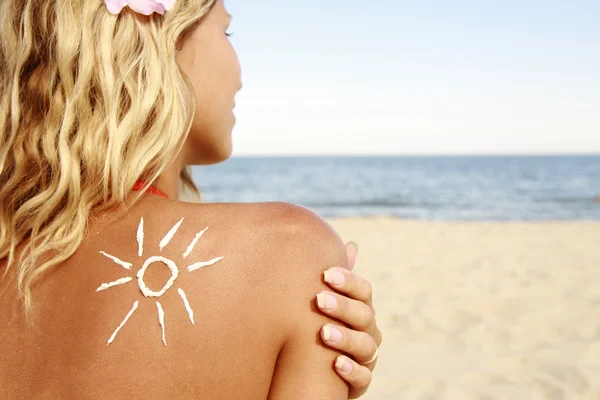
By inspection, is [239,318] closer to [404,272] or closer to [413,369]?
[413,369]

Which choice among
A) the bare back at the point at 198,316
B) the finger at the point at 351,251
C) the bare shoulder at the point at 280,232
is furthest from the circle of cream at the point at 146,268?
the finger at the point at 351,251

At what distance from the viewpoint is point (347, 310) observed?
1235 mm

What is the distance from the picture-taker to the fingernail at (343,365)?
3.90 ft

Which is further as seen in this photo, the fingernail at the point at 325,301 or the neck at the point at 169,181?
the neck at the point at 169,181

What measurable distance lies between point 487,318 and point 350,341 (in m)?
3.72

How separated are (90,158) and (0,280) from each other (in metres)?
0.36

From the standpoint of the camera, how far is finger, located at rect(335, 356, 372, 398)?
119 centimetres

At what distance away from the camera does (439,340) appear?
13.5 ft

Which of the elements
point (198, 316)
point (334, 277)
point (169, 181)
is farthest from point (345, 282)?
point (169, 181)

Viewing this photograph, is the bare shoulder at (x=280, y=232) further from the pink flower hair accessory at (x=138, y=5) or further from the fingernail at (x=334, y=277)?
the pink flower hair accessory at (x=138, y=5)

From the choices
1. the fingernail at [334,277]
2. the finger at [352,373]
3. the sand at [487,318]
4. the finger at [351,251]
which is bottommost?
the sand at [487,318]

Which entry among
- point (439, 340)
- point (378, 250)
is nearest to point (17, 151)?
point (439, 340)

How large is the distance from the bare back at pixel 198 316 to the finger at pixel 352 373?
0.7 inches

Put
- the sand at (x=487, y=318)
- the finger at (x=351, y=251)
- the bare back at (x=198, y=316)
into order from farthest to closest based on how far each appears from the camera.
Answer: the sand at (x=487, y=318) < the finger at (x=351, y=251) < the bare back at (x=198, y=316)
